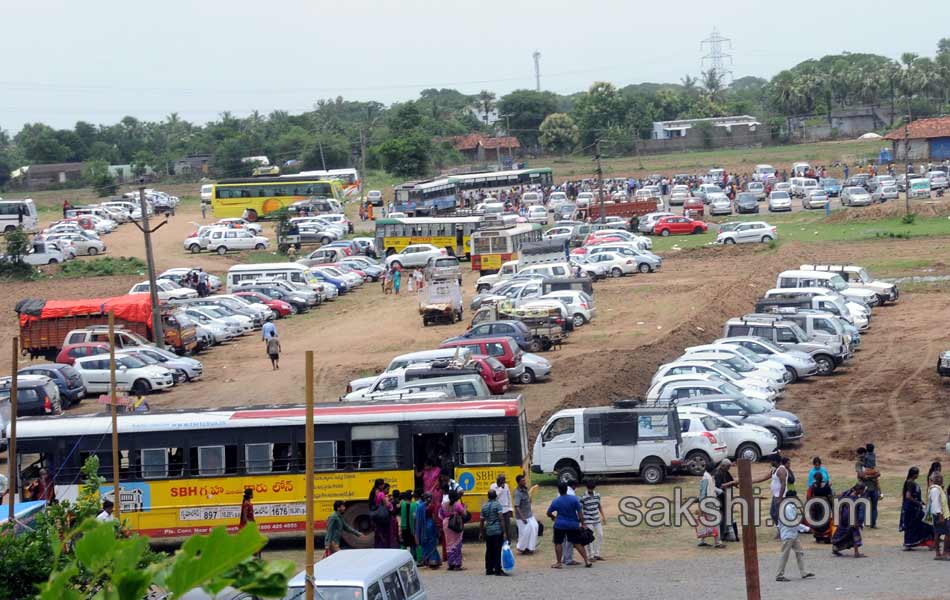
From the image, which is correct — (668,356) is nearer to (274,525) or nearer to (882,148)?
(274,525)

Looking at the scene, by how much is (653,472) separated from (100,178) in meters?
106

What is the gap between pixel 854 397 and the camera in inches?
1200

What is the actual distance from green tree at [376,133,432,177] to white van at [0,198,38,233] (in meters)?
40.7

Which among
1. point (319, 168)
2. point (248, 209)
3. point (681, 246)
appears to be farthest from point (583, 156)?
point (681, 246)

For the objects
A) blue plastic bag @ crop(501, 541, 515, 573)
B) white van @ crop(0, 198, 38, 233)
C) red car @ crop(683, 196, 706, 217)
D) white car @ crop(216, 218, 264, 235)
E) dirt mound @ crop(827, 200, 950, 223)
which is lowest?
blue plastic bag @ crop(501, 541, 515, 573)

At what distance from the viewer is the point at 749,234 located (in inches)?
2491

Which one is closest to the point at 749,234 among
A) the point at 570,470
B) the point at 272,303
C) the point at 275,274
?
the point at 275,274

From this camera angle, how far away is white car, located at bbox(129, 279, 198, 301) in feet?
169

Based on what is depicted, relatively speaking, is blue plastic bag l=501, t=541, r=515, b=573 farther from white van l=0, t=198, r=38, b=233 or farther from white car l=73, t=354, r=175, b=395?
white van l=0, t=198, r=38, b=233

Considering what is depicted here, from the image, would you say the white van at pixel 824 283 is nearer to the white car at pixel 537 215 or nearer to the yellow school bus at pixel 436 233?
the yellow school bus at pixel 436 233

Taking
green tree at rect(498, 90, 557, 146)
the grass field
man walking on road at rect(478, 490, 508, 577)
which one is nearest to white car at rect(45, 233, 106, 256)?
the grass field

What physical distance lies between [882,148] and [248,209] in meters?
56.6

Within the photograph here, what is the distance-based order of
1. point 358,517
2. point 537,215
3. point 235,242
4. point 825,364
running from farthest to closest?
point 537,215 < point 235,242 < point 825,364 < point 358,517

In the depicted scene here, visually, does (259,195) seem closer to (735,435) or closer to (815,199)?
(815,199)
